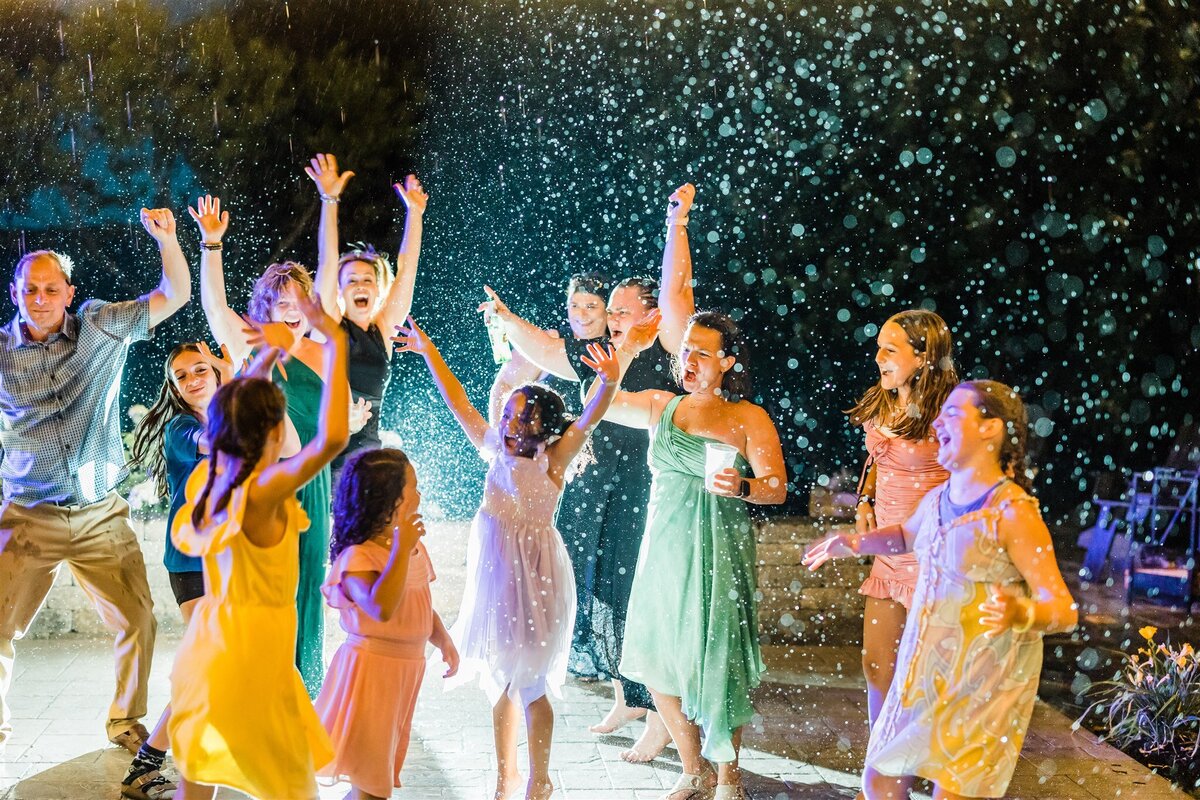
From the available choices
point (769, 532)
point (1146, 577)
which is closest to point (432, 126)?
point (769, 532)

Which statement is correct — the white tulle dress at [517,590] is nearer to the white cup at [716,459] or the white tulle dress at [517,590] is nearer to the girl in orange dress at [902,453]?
the white cup at [716,459]

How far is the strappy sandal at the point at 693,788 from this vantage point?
474 cm

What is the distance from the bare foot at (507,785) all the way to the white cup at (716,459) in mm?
1285

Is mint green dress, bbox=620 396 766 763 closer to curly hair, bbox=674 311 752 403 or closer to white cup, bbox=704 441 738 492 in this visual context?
white cup, bbox=704 441 738 492

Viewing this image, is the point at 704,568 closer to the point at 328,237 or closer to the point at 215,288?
the point at 328,237

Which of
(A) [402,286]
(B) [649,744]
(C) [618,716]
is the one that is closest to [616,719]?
(C) [618,716]

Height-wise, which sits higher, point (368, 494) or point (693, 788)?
point (368, 494)

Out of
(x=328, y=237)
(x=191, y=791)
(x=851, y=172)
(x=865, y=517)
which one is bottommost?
(x=191, y=791)

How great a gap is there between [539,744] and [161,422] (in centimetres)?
203

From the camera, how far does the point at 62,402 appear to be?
502 centimetres

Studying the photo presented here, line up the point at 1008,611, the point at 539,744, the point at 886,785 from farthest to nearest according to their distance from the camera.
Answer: the point at 539,744 < the point at 886,785 < the point at 1008,611

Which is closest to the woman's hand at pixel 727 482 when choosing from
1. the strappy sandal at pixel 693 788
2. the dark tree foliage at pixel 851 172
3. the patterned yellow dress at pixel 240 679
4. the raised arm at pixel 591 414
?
the raised arm at pixel 591 414

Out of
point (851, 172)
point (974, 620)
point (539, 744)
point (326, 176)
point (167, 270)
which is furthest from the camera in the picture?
point (851, 172)

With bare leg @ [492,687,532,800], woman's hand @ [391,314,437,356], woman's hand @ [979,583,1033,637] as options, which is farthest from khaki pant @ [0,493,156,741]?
woman's hand @ [979,583,1033,637]
